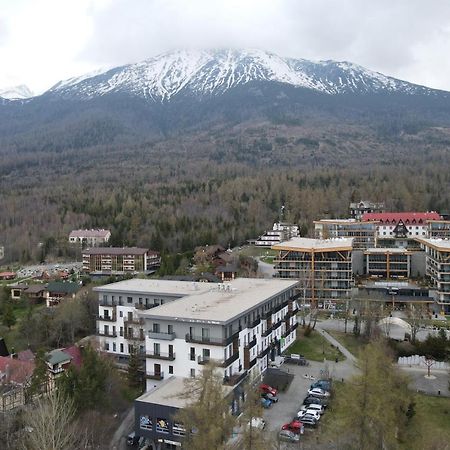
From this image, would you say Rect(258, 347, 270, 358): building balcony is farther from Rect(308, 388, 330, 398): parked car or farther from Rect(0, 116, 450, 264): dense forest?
Rect(0, 116, 450, 264): dense forest

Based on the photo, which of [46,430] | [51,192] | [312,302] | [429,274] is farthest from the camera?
[51,192]

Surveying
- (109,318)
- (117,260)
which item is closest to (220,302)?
(109,318)

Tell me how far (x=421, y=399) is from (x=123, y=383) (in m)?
17.3

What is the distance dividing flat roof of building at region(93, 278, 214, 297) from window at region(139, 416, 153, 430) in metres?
12.4

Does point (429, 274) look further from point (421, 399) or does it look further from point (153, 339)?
point (153, 339)

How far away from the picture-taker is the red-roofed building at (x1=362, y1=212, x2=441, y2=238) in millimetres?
82000

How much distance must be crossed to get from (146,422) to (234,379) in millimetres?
5458

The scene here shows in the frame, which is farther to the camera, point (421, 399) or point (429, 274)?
point (429, 274)

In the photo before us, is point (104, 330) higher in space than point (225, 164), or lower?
lower

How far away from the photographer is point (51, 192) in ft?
486

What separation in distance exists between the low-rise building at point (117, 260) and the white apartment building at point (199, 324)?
1444 inches

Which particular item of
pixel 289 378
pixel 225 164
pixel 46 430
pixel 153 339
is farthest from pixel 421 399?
pixel 225 164

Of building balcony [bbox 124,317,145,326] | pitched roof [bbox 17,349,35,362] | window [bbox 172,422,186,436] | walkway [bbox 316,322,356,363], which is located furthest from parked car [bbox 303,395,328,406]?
pitched roof [bbox 17,349,35,362]

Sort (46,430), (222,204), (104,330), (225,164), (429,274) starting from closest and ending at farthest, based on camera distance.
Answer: (46,430)
(104,330)
(429,274)
(222,204)
(225,164)
